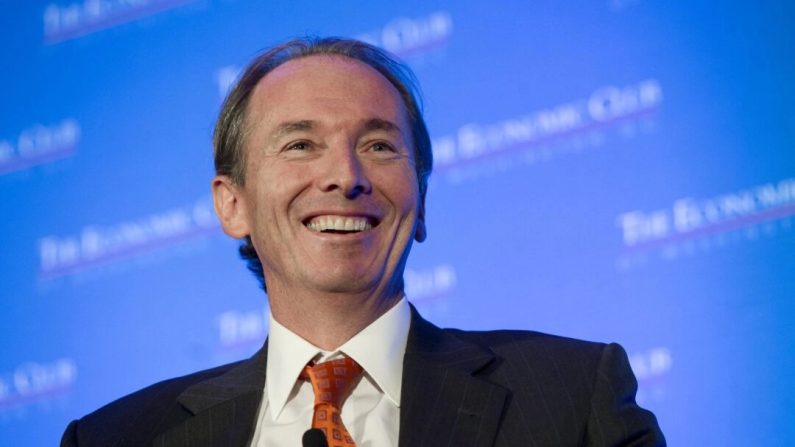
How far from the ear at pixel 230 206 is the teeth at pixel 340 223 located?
0.30 metres

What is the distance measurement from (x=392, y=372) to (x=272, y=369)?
0.90 ft

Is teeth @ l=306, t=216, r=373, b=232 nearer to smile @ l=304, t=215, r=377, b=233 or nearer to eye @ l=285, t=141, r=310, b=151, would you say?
smile @ l=304, t=215, r=377, b=233

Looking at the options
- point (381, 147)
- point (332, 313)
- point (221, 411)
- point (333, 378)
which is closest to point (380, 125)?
point (381, 147)

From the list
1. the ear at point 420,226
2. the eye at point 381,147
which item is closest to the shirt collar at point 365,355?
the ear at point 420,226

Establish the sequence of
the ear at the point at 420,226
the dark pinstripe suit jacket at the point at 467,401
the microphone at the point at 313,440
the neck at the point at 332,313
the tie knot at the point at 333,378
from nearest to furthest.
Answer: the microphone at the point at 313,440 → the dark pinstripe suit jacket at the point at 467,401 → the tie knot at the point at 333,378 → the neck at the point at 332,313 → the ear at the point at 420,226

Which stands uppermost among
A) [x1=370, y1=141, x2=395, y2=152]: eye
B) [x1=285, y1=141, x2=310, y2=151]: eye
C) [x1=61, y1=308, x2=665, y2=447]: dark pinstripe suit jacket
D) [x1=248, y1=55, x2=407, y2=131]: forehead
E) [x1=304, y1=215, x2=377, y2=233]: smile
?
[x1=248, y1=55, x2=407, y2=131]: forehead

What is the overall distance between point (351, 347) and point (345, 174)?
1.19 ft

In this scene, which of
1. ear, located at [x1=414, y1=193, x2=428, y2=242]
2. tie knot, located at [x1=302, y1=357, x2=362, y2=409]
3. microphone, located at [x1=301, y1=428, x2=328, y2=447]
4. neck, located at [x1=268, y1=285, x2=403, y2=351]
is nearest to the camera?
microphone, located at [x1=301, y1=428, x2=328, y2=447]

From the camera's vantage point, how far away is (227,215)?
106 inches

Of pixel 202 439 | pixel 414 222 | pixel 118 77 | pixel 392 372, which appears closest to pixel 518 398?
pixel 392 372

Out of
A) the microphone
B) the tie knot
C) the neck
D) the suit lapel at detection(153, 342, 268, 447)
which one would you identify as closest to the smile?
the neck

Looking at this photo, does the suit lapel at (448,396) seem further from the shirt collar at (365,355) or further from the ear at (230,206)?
the ear at (230,206)

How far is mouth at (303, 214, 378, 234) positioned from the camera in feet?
7.80

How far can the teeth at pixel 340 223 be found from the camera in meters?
2.38
